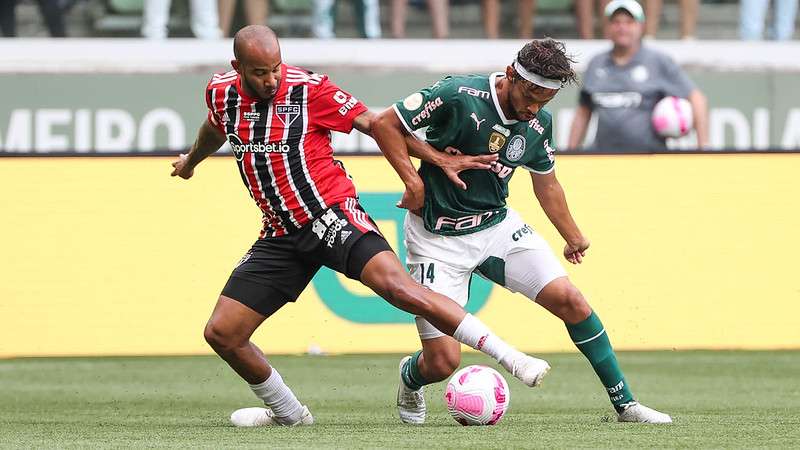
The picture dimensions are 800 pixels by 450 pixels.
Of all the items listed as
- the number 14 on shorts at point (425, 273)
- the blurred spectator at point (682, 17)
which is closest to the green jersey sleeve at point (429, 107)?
the number 14 on shorts at point (425, 273)

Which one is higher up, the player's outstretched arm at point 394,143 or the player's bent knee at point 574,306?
the player's outstretched arm at point 394,143

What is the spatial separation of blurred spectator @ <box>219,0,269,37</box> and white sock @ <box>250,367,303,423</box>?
8638 mm

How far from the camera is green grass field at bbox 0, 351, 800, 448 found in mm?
6652

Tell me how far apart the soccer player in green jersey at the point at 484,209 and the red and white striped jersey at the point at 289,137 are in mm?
267

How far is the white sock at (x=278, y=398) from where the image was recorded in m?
7.46

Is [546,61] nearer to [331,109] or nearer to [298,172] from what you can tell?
[331,109]

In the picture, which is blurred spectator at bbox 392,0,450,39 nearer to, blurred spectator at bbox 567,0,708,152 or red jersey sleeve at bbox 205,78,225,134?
blurred spectator at bbox 567,0,708,152

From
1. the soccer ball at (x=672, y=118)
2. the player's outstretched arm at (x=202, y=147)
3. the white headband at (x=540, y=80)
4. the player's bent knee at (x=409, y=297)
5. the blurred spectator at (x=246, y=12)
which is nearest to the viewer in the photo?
the player's bent knee at (x=409, y=297)

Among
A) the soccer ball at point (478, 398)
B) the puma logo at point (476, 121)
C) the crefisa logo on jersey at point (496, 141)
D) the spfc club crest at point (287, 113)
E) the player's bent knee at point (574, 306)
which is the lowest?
the soccer ball at point (478, 398)

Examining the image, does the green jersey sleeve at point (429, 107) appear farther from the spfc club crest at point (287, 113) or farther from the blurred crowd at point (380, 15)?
the blurred crowd at point (380, 15)

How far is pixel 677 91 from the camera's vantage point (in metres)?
A: 12.9

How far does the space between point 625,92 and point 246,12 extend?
4714 mm

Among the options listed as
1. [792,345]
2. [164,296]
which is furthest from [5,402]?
[792,345]

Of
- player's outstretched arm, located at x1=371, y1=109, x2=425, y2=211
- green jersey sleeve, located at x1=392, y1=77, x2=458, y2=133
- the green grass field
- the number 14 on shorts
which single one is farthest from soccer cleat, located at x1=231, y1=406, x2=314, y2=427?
green jersey sleeve, located at x1=392, y1=77, x2=458, y2=133
